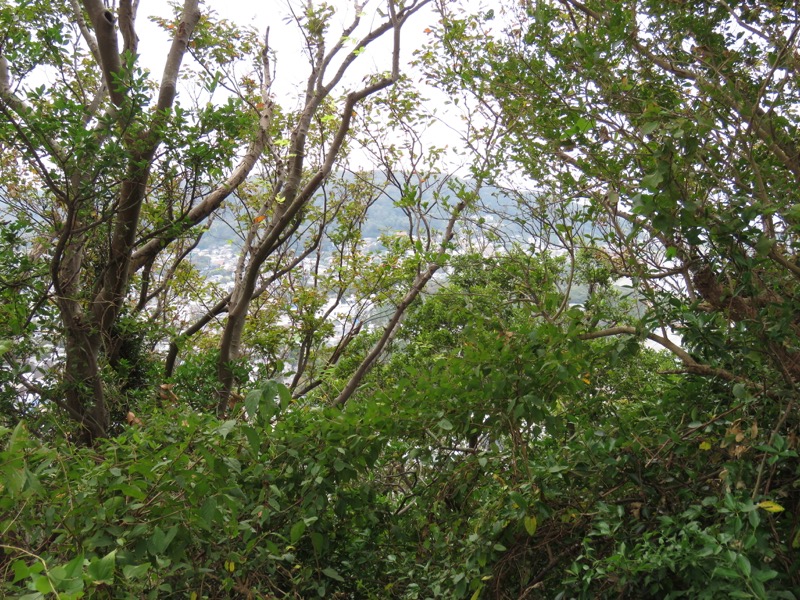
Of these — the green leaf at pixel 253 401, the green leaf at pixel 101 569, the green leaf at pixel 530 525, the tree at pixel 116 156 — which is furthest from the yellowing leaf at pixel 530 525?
the tree at pixel 116 156

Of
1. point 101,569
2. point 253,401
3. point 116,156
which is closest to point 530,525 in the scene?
point 253,401

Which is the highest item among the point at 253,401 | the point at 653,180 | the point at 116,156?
the point at 116,156

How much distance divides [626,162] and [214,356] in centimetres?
461

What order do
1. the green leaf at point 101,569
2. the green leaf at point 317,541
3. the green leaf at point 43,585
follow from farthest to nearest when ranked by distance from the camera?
1. the green leaf at point 317,541
2. the green leaf at point 101,569
3. the green leaf at point 43,585

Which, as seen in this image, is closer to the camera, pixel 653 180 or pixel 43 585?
pixel 43 585

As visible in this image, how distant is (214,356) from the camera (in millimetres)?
6570

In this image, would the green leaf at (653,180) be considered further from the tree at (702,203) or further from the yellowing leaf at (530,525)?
the yellowing leaf at (530,525)

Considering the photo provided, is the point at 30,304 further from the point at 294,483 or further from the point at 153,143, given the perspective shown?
the point at 294,483

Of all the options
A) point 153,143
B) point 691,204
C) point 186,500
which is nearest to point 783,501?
point 691,204

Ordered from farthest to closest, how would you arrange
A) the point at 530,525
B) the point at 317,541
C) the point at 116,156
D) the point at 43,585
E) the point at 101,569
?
the point at 116,156 → the point at 317,541 → the point at 530,525 → the point at 101,569 → the point at 43,585

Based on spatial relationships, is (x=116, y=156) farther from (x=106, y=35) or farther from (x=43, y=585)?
(x=43, y=585)

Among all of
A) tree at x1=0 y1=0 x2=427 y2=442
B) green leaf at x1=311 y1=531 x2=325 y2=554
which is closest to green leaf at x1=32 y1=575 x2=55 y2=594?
green leaf at x1=311 y1=531 x2=325 y2=554

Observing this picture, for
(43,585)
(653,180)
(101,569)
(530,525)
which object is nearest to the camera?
(43,585)

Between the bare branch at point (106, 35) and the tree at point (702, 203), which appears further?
the bare branch at point (106, 35)
